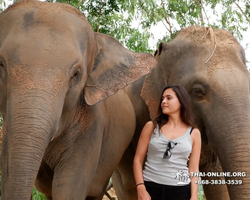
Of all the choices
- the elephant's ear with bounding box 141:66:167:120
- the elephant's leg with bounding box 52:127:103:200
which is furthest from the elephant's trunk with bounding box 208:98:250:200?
the elephant's leg with bounding box 52:127:103:200

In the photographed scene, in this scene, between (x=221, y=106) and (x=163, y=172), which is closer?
(x=163, y=172)

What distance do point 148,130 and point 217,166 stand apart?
2.16 metres

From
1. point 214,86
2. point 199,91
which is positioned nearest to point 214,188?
point 199,91

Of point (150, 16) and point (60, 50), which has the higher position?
point (150, 16)

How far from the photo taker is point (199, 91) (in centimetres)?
524

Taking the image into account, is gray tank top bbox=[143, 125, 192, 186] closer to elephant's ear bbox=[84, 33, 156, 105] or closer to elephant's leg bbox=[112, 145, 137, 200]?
elephant's ear bbox=[84, 33, 156, 105]

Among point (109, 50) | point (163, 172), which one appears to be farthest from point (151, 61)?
point (163, 172)

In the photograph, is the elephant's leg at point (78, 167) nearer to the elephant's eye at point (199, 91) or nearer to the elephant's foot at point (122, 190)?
the elephant's eye at point (199, 91)

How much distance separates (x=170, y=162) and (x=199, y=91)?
1.13 meters

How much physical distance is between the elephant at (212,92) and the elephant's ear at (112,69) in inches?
21.5

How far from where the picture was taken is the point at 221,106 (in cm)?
503

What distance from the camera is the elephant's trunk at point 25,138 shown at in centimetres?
359

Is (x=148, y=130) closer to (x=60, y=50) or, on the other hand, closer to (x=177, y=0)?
(x=60, y=50)

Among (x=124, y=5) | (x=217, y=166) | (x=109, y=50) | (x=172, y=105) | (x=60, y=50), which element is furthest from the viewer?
(x=124, y=5)
